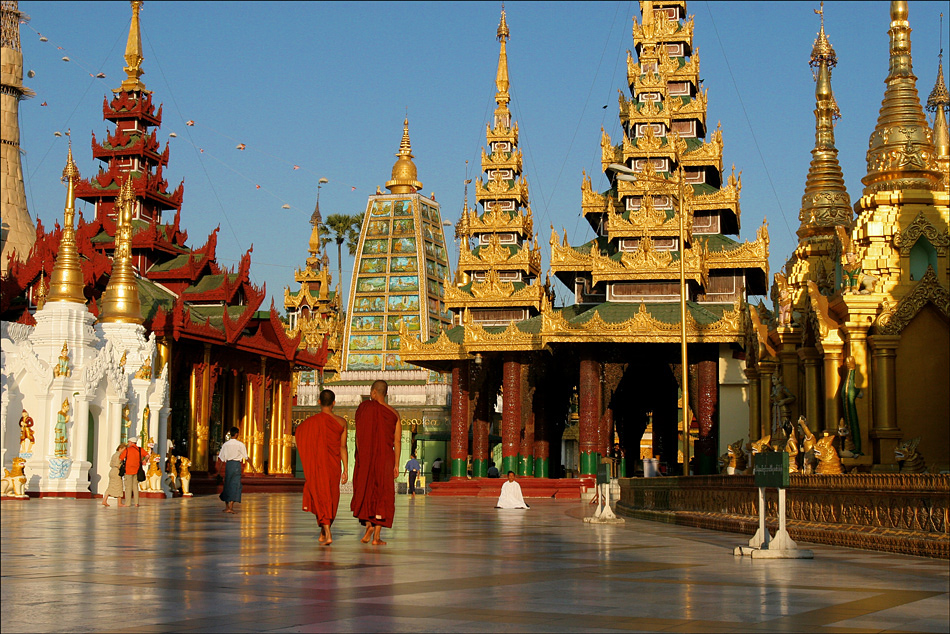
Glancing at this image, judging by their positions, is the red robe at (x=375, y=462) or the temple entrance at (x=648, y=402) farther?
the temple entrance at (x=648, y=402)

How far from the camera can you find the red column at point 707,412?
128 ft

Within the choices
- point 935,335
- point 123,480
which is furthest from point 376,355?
point 935,335

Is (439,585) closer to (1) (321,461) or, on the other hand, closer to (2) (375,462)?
Result: (2) (375,462)

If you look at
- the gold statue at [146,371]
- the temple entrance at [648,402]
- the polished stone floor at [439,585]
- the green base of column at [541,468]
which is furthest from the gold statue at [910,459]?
the green base of column at [541,468]

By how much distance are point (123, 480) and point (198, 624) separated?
20.3 m

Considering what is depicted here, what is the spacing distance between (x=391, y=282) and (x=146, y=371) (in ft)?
106

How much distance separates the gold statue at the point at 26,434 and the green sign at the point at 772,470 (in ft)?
68.4

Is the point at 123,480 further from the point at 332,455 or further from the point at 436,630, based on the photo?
the point at 436,630

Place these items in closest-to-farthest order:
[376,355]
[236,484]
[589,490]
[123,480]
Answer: [236,484], [123,480], [589,490], [376,355]

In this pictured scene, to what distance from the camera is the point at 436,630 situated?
645cm

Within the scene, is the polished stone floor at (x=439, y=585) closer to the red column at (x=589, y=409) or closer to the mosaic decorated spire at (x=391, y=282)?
the red column at (x=589, y=409)

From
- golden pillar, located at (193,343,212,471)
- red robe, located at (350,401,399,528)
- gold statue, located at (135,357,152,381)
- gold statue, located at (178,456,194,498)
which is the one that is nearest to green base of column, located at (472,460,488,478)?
golden pillar, located at (193,343,212,471)

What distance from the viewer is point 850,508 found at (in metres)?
14.0

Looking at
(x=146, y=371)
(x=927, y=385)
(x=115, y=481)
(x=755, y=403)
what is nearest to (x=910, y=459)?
(x=927, y=385)
